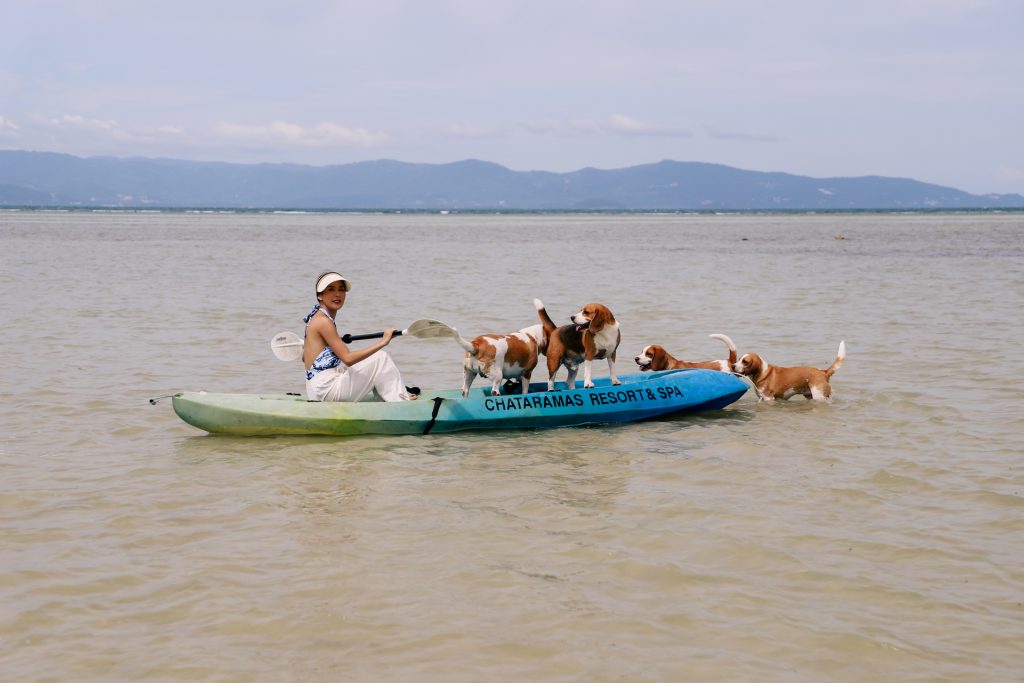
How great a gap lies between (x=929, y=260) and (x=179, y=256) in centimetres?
3351

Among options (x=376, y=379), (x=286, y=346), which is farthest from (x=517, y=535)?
(x=286, y=346)

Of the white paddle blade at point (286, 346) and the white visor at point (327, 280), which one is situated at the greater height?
the white visor at point (327, 280)

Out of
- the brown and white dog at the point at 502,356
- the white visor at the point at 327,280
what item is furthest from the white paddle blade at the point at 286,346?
the brown and white dog at the point at 502,356

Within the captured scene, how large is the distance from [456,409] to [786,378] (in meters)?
4.71

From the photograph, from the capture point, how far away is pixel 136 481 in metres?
9.12

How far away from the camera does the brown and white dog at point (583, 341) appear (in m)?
11.0

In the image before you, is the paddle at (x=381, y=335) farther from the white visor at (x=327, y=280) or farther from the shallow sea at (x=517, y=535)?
the shallow sea at (x=517, y=535)

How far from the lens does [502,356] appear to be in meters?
11.0

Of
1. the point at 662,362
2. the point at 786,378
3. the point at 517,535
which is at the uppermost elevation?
the point at 662,362

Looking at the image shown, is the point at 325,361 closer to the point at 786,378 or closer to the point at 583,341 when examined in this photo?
the point at 583,341

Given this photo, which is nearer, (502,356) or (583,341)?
(502,356)

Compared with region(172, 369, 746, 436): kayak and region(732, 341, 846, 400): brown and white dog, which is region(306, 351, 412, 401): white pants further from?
region(732, 341, 846, 400): brown and white dog

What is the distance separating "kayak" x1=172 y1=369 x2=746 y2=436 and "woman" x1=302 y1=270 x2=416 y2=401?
218mm

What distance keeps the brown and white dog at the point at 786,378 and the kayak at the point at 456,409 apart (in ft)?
3.57
